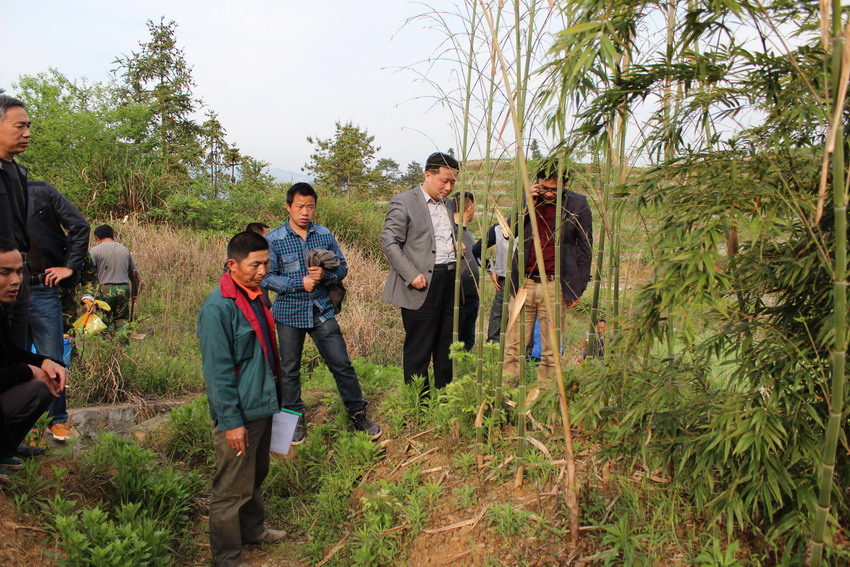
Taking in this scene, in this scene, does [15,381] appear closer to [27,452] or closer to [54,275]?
[27,452]

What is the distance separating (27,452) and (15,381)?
62 centimetres

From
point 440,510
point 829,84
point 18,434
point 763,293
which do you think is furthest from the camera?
point 440,510

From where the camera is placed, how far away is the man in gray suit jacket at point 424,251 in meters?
4.20

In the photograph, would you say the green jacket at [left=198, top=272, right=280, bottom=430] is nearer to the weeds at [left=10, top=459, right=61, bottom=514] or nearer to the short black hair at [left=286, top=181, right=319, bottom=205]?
the weeds at [left=10, top=459, right=61, bottom=514]

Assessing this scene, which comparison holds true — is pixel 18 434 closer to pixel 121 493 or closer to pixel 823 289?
pixel 121 493

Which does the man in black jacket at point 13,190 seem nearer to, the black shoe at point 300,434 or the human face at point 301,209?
the human face at point 301,209

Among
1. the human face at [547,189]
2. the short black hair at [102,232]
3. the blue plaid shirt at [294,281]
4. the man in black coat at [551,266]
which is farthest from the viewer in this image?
the short black hair at [102,232]

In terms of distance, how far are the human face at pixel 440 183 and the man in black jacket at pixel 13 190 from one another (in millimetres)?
2423

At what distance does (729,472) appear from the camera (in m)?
2.45

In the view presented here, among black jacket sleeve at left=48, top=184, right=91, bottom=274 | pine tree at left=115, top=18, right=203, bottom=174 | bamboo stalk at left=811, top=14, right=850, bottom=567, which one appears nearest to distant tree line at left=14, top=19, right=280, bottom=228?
pine tree at left=115, top=18, right=203, bottom=174

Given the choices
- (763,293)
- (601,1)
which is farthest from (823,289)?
(601,1)

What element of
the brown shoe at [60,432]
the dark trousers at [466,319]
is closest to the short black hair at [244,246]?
the brown shoe at [60,432]

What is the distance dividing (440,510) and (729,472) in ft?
4.90

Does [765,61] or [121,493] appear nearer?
[765,61]
